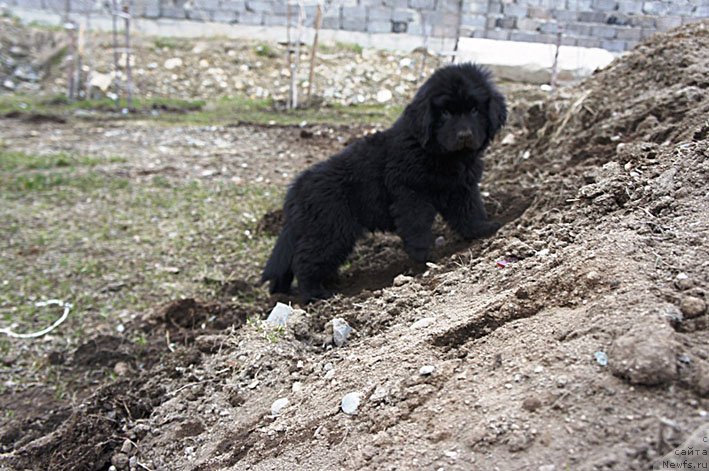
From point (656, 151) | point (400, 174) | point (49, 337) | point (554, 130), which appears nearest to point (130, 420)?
point (49, 337)

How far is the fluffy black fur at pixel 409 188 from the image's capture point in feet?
14.9

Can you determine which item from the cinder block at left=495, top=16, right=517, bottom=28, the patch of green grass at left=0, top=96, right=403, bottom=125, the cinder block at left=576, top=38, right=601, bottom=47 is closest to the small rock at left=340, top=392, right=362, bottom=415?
the patch of green grass at left=0, top=96, right=403, bottom=125

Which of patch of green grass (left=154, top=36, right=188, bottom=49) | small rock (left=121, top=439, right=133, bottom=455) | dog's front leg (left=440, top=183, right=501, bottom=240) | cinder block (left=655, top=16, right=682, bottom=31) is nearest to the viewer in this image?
small rock (left=121, top=439, right=133, bottom=455)

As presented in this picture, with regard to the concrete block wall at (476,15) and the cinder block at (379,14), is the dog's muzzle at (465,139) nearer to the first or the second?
the concrete block wall at (476,15)

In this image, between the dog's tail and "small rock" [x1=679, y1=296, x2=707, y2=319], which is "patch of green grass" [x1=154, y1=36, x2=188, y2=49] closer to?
the dog's tail

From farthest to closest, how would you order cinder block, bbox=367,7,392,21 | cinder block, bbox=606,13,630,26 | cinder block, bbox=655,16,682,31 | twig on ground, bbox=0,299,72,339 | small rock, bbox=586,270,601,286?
cinder block, bbox=367,7,392,21 < cinder block, bbox=606,13,630,26 < cinder block, bbox=655,16,682,31 < twig on ground, bbox=0,299,72,339 < small rock, bbox=586,270,601,286

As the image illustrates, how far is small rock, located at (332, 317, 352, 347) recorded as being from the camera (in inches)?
135

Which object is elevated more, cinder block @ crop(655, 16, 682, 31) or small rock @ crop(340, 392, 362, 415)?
cinder block @ crop(655, 16, 682, 31)

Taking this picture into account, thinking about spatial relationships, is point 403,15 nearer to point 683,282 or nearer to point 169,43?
point 169,43

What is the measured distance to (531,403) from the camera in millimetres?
2047

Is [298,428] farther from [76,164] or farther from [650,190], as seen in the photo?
[76,164]

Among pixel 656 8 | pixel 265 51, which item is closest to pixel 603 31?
pixel 656 8

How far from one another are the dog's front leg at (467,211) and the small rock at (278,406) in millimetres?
2115

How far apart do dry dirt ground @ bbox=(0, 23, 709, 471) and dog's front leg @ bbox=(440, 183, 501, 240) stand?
166 mm
